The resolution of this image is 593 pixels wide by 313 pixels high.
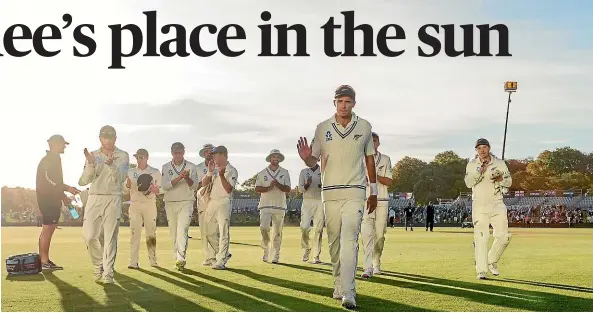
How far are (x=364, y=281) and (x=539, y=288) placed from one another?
2.79 metres

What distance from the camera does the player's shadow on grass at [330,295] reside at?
9.74 meters

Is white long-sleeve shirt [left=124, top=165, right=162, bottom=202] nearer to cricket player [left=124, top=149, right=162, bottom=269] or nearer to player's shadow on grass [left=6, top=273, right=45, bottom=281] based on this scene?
cricket player [left=124, top=149, right=162, bottom=269]

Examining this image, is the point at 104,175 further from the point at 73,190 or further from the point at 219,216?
the point at 219,216

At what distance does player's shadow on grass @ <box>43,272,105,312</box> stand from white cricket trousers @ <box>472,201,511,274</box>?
6933mm

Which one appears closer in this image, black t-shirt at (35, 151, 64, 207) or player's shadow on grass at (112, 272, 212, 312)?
player's shadow on grass at (112, 272, 212, 312)

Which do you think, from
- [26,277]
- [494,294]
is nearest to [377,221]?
[494,294]

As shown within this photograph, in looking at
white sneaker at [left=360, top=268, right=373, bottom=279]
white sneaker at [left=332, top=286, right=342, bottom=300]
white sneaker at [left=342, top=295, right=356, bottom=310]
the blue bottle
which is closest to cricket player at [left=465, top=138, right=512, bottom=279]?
white sneaker at [left=360, top=268, right=373, bottom=279]

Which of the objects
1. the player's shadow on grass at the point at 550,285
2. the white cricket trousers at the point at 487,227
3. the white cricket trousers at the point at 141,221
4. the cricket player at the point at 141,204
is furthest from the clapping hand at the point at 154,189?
the player's shadow on grass at the point at 550,285

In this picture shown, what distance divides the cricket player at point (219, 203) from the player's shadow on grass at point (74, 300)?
154 inches

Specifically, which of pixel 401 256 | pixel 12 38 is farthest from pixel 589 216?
pixel 12 38

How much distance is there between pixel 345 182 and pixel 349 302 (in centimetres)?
148

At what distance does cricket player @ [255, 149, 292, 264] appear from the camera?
711 inches

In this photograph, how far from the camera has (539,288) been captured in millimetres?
12328

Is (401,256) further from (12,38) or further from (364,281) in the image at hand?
(12,38)
